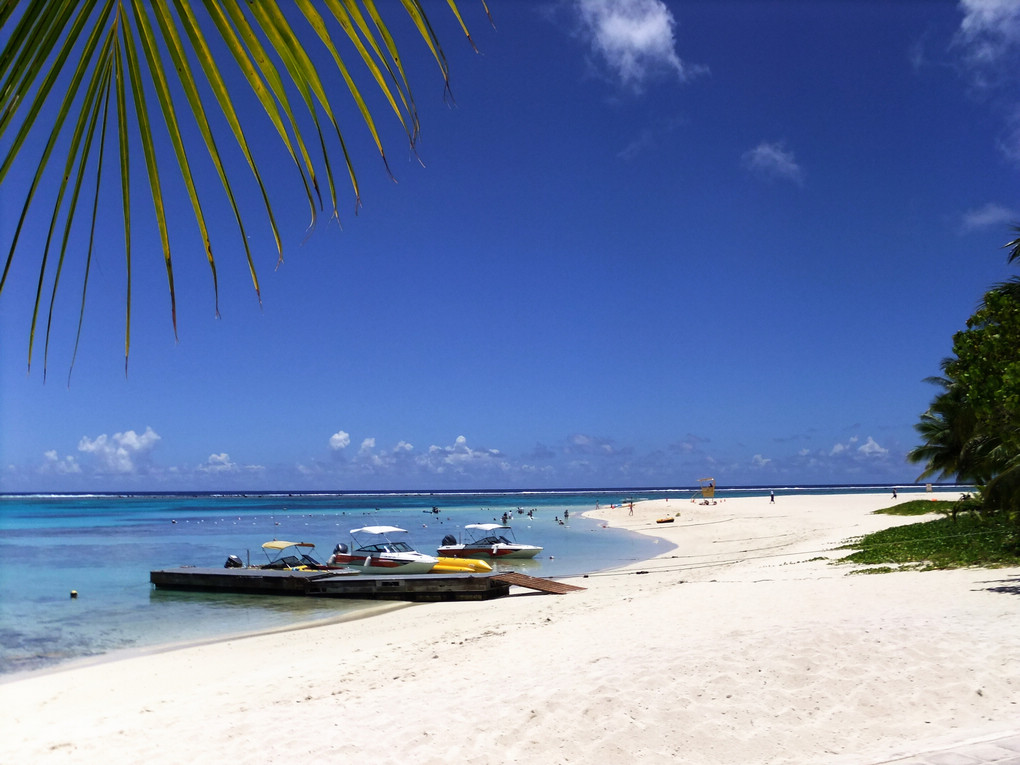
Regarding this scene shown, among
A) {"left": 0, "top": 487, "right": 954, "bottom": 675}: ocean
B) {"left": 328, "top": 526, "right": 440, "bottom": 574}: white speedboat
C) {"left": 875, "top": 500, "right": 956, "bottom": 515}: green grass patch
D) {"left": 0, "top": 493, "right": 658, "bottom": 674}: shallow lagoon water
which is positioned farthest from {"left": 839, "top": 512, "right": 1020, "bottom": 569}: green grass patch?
{"left": 875, "top": 500, "right": 956, "bottom": 515}: green grass patch

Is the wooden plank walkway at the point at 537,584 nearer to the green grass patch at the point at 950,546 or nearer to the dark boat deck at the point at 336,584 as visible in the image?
the dark boat deck at the point at 336,584

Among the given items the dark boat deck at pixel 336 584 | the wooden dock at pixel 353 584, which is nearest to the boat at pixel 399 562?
the wooden dock at pixel 353 584

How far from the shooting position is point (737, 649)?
8797 millimetres

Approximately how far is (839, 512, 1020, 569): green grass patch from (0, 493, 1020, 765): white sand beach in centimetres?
148

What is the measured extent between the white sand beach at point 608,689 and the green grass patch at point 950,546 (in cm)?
148

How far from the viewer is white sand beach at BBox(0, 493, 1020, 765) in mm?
6703

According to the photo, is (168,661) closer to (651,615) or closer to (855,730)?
(651,615)

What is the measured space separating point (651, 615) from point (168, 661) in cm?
1010

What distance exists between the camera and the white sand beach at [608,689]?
6.70m

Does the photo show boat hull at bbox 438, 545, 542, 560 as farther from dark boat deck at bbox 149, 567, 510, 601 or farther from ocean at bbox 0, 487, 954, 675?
dark boat deck at bbox 149, 567, 510, 601

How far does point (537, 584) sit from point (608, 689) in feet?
45.5

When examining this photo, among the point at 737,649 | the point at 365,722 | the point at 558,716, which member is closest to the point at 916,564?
the point at 737,649

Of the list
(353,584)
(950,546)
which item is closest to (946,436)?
(950,546)

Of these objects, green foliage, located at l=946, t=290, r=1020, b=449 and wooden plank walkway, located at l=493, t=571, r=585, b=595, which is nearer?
green foliage, located at l=946, t=290, r=1020, b=449
